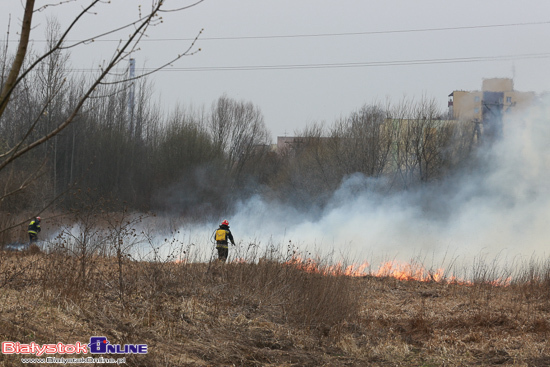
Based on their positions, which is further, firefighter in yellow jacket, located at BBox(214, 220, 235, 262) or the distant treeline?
the distant treeline

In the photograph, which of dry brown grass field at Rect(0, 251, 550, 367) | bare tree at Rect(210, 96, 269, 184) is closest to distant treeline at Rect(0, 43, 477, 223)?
bare tree at Rect(210, 96, 269, 184)

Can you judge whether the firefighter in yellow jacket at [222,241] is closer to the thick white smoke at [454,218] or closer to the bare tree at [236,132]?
the thick white smoke at [454,218]

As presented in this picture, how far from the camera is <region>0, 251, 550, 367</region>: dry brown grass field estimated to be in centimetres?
758

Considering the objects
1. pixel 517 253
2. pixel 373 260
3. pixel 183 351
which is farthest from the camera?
pixel 373 260

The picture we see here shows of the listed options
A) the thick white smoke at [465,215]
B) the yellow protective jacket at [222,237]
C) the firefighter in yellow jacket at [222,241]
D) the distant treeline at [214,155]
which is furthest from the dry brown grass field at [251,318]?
the distant treeline at [214,155]

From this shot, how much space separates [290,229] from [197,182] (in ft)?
43.9

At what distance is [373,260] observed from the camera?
2291 centimetres

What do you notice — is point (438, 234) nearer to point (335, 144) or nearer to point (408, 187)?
point (408, 187)

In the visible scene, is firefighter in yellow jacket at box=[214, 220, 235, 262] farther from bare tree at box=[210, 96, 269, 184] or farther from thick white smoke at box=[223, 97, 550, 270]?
bare tree at box=[210, 96, 269, 184]

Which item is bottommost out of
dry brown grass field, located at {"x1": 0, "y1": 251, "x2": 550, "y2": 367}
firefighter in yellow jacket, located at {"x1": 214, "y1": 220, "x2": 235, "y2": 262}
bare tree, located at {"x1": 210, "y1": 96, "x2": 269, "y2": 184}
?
dry brown grass field, located at {"x1": 0, "y1": 251, "x2": 550, "y2": 367}

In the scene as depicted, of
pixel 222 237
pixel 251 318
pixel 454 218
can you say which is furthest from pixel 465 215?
pixel 251 318

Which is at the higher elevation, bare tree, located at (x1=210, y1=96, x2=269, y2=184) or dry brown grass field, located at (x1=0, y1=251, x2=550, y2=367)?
bare tree, located at (x1=210, y1=96, x2=269, y2=184)

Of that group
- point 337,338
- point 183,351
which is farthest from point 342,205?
point 183,351

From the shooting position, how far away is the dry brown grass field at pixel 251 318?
7578mm
